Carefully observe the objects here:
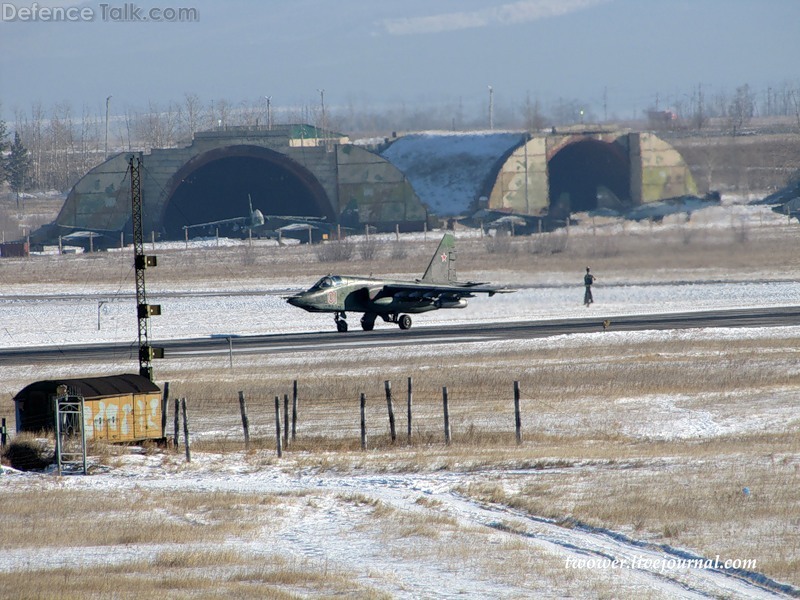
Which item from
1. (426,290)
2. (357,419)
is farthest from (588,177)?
(357,419)

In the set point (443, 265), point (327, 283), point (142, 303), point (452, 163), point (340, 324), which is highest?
point (452, 163)

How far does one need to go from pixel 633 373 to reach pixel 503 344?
8.32 metres

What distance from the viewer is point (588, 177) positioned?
375 feet

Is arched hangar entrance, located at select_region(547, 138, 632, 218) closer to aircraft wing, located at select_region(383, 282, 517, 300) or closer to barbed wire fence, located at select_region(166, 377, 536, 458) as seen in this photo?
aircraft wing, located at select_region(383, 282, 517, 300)

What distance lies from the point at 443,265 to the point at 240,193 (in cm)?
6575

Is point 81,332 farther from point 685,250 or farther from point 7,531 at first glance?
point 7,531

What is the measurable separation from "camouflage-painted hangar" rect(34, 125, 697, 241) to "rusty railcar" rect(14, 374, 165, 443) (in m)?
75.4

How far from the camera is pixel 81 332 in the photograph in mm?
49438

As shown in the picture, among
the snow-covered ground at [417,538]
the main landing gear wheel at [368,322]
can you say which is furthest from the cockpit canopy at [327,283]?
the snow-covered ground at [417,538]

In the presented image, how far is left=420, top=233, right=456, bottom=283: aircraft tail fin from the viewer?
49.6m

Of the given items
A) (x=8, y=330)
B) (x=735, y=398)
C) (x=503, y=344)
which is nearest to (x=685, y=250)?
(x=503, y=344)

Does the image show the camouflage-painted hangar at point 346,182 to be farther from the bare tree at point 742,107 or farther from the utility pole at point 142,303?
the utility pole at point 142,303

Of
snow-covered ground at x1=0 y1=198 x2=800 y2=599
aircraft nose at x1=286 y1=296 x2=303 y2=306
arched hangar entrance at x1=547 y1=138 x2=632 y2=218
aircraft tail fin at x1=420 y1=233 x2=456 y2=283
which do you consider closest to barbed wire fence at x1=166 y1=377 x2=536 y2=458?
snow-covered ground at x1=0 y1=198 x2=800 y2=599

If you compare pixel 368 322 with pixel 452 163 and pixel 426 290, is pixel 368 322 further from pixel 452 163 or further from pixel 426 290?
pixel 452 163
